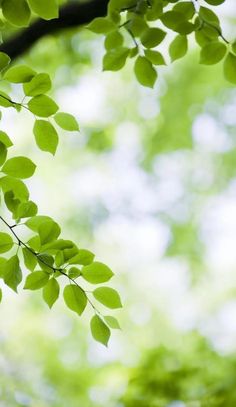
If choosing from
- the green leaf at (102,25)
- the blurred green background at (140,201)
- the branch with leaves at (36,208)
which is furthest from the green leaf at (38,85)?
the blurred green background at (140,201)

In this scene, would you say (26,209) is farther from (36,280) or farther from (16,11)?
(16,11)

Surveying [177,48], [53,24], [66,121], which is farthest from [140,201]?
[66,121]

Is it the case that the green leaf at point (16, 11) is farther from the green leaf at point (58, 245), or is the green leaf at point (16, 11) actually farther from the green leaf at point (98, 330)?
the green leaf at point (98, 330)

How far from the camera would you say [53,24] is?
2.50 m

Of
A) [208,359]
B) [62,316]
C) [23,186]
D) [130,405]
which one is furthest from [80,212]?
[23,186]

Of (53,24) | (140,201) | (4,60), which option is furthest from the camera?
(140,201)

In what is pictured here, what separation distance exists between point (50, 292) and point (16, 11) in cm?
51

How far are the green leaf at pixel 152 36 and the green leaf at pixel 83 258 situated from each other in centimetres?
48

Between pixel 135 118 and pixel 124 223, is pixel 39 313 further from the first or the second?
pixel 135 118

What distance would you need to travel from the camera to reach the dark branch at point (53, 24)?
2.38 metres

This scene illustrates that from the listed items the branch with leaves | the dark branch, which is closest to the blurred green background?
the dark branch

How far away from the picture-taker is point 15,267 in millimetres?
965

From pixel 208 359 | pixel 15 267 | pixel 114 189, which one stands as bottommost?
pixel 208 359

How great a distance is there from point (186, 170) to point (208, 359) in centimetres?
428
